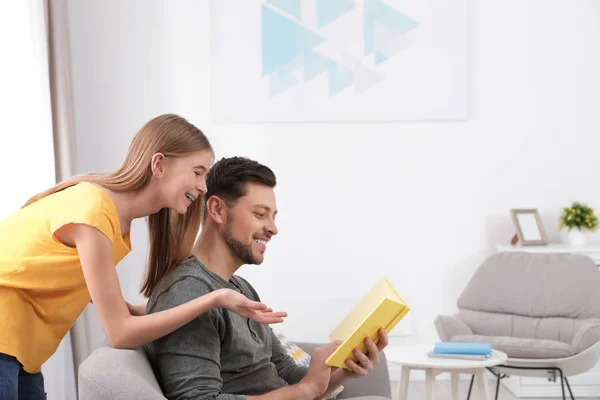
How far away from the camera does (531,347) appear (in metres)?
3.54

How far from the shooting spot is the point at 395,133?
183 inches

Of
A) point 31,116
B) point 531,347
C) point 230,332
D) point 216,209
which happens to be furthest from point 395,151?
point 230,332

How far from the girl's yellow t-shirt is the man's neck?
0.21m

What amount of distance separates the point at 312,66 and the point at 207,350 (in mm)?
3266

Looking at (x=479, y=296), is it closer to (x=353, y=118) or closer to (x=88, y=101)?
(x=353, y=118)

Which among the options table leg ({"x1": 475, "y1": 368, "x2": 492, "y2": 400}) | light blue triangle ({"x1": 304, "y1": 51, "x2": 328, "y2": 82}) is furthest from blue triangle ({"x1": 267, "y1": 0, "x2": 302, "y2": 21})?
table leg ({"x1": 475, "y1": 368, "x2": 492, "y2": 400})

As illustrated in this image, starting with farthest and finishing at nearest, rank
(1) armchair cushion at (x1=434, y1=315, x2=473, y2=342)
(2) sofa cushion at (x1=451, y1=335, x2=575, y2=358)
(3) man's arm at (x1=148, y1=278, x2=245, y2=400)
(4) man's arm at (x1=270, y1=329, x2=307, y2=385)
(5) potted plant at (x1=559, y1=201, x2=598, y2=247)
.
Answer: (5) potted plant at (x1=559, y1=201, x2=598, y2=247) → (1) armchair cushion at (x1=434, y1=315, x2=473, y2=342) → (2) sofa cushion at (x1=451, y1=335, x2=575, y2=358) → (4) man's arm at (x1=270, y1=329, x2=307, y2=385) → (3) man's arm at (x1=148, y1=278, x2=245, y2=400)

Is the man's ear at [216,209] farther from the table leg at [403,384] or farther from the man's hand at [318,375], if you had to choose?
the table leg at [403,384]

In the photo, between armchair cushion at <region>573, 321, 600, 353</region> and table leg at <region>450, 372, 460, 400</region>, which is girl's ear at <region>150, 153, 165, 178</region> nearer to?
table leg at <region>450, 372, 460, 400</region>

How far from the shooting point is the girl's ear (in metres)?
1.65

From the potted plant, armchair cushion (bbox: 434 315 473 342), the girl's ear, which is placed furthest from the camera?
the potted plant

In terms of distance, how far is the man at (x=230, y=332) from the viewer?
156 cm

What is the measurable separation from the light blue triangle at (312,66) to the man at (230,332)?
2756 mm

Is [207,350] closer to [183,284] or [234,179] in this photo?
[183,284]
